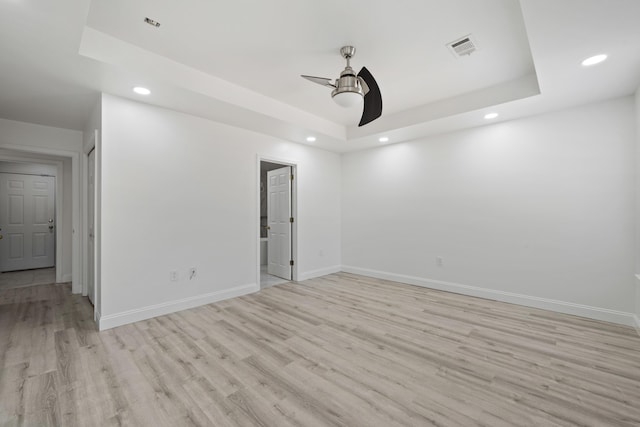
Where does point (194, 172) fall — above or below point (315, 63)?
below

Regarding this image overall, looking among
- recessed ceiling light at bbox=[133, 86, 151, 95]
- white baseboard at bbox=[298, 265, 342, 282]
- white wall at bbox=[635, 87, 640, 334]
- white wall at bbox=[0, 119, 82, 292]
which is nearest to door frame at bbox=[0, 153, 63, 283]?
white wall at bbox=[0, 119, 82, 292]

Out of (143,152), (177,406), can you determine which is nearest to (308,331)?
(177,406)

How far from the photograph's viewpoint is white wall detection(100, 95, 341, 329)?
2959 mm

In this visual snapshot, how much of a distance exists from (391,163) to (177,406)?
4486 mm

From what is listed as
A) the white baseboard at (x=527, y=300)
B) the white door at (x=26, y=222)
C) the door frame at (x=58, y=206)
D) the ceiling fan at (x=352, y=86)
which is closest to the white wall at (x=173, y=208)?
the ceiling fan at (x=352, y=86)

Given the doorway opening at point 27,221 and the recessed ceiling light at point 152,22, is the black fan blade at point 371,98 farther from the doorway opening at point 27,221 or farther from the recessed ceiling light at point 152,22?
the doorway opening at point 27,221

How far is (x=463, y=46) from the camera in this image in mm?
2537

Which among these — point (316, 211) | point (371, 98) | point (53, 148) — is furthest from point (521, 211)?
point (53, 148)

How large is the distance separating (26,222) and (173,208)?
4923mm

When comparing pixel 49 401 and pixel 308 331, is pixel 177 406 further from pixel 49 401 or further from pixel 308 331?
pixel 308 331

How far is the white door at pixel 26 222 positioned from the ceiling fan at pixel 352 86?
6.90 meters

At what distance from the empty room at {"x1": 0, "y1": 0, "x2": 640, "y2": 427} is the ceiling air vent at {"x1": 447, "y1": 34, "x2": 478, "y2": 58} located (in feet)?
0.12

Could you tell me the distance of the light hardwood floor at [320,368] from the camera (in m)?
1.64

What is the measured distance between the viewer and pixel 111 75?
8.31 feet
